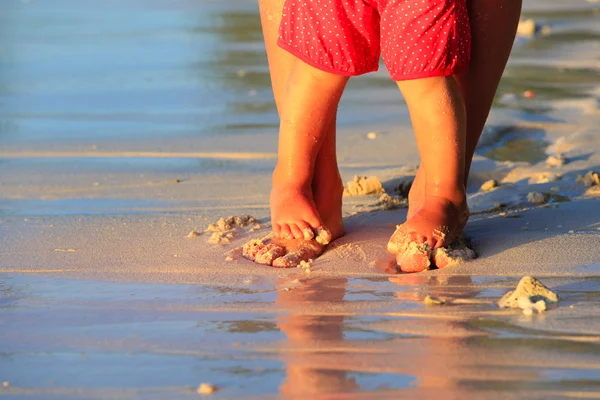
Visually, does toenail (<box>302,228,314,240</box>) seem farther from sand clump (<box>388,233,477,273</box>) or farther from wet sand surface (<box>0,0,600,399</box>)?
sand clump (<box>388,233,477,273</box>)

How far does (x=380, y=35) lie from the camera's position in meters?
2.52

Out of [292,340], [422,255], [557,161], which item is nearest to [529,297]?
[422,255]

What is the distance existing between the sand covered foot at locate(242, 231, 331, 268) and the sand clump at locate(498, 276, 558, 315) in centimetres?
58

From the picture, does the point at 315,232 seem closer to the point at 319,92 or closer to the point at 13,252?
the point at 319,92

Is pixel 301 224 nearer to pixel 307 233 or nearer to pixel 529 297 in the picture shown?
pixel 307 233

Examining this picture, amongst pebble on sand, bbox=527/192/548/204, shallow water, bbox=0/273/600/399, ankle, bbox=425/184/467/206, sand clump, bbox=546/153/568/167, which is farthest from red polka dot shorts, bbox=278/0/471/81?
sand clump, bbox=546/153/568/167

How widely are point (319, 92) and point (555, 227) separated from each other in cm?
72

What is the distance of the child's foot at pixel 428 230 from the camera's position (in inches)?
95.3

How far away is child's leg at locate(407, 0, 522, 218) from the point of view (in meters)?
2.56

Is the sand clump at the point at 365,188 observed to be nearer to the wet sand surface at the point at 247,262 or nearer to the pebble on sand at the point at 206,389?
the wet sand surface at the point at 247,262

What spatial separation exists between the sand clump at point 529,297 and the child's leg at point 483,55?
0.54 m

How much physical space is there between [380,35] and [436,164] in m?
0.34

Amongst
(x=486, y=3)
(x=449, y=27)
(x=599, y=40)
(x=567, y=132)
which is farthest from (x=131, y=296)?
(x=599, y=40)

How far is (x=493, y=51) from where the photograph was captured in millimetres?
2596
